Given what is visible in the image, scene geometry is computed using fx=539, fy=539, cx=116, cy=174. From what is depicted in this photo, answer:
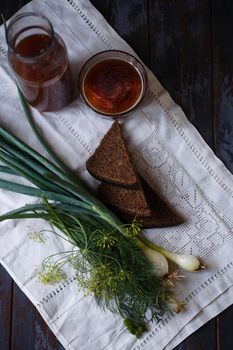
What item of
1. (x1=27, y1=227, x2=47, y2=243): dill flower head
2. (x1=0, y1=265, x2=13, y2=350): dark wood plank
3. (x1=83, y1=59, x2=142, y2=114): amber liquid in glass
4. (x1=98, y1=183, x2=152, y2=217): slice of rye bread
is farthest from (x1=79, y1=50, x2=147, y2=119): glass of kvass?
(x1=0, y1=265, x2=13, y2=350): dark wood plank

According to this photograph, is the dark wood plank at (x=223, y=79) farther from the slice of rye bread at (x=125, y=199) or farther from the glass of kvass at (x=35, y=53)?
the glass of kvass at (x=35, y=53)

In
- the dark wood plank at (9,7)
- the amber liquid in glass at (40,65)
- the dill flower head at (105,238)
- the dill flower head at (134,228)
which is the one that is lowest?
the dill flower head at (134,228)

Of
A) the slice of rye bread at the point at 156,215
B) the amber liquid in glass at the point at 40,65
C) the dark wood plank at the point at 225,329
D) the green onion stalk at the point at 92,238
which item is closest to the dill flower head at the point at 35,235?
the green onion stalk at the point at 92,238

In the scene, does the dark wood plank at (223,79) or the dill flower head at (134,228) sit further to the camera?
the dark wood plank at (223,79)

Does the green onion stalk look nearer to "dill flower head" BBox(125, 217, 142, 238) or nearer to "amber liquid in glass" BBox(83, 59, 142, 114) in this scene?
"dill flower head" BBox(125, 217, 142, 238)

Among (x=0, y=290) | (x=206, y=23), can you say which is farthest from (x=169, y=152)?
(x=0, y=290)

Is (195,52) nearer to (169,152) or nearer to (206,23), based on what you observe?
(206,23)
